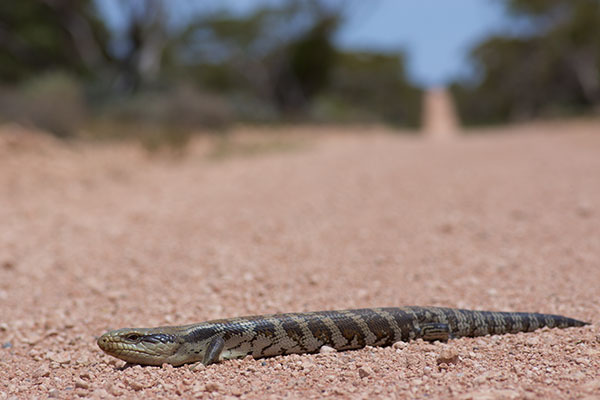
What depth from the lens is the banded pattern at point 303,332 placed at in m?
3.29

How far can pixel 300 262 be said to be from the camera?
564cm

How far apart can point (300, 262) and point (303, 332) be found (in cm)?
221

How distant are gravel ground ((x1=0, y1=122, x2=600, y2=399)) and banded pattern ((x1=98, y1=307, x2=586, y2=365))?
0.31 ft

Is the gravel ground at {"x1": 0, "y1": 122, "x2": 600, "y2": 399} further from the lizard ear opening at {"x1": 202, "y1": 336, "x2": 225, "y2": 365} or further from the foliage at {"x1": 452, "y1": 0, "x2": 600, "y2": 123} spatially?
the foliage at {"x1": 452, "y1": 0, "x2": 600, "y2": 123}

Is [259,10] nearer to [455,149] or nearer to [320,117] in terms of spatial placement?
[320,117]

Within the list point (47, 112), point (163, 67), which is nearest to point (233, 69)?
point (163, 67)

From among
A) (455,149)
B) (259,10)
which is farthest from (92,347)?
(259,10)

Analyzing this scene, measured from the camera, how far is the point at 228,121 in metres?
19.2

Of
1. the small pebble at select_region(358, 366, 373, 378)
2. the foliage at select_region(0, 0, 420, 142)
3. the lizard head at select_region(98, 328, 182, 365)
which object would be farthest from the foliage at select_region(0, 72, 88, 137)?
the small pebble at select_region(358, 366, 373, 378)

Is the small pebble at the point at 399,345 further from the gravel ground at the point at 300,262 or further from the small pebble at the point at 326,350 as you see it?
the small pebble at the point at 326,350

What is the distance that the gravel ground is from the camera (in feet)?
10.1

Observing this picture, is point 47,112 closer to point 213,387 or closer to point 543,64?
point 213,387

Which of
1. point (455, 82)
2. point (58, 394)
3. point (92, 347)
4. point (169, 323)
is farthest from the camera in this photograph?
point (455, 82)

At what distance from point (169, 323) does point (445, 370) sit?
81.7 inches
